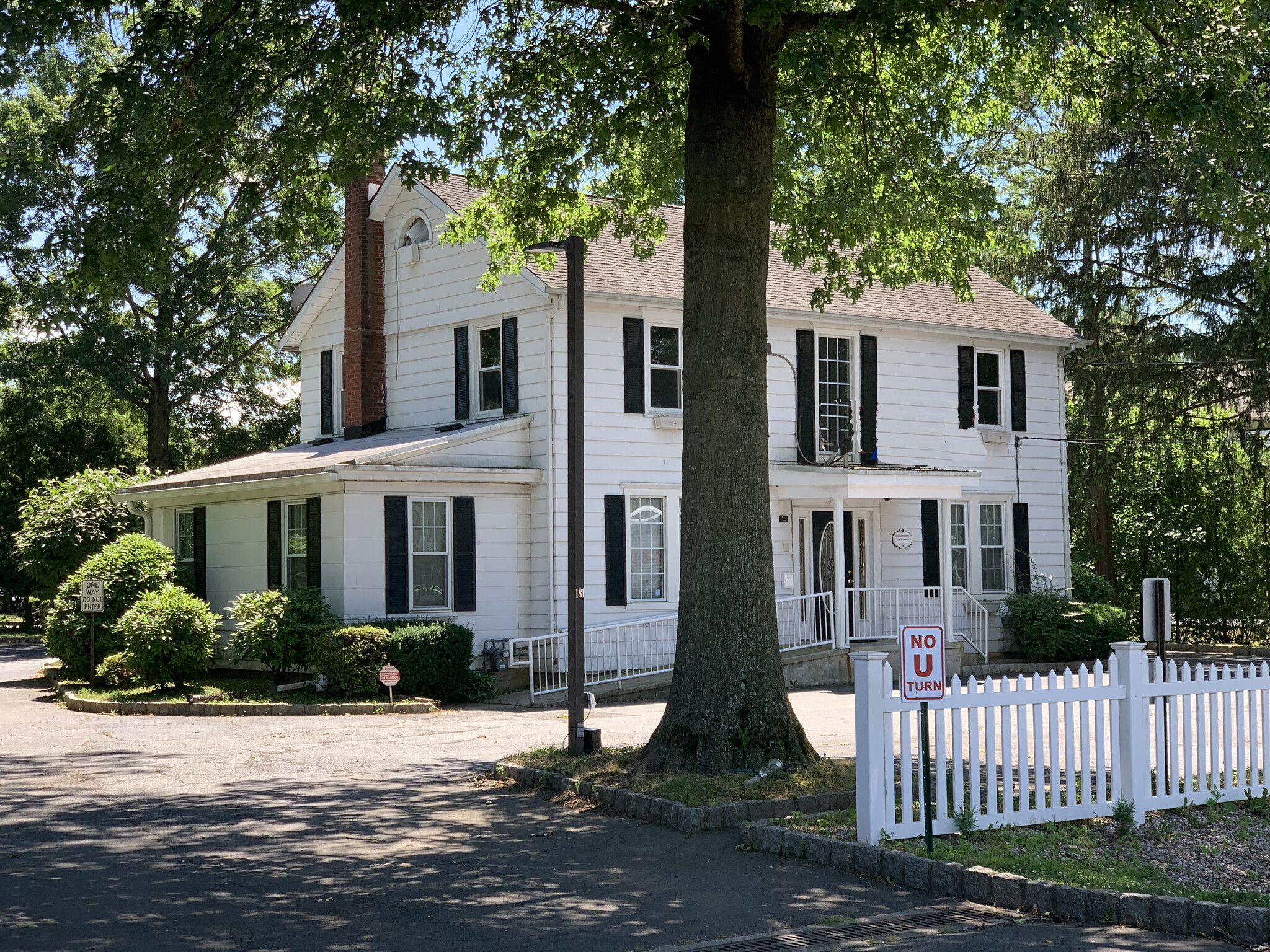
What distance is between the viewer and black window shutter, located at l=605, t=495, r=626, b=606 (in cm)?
2145

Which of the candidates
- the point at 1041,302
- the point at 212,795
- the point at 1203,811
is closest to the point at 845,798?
the point at 1203,811

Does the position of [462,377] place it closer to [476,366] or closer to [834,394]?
[476,366]

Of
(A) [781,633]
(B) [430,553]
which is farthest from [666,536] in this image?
(B) [430,553]

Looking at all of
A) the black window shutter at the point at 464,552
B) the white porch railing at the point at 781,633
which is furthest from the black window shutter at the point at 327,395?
the white porch railing at the point at 781,633

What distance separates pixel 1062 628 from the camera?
79.7 ft

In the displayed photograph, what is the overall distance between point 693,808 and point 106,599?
15.1 metres

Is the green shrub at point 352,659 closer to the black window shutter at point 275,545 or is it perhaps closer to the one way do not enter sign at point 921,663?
the black window shutter at point 275,545

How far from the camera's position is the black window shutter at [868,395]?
24.1 metres

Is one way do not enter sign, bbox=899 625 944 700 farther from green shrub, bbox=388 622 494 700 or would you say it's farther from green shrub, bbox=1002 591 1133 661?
green shrub, bbox=1002 591 1133 661

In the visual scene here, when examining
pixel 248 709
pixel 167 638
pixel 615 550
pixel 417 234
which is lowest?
pixel 248 709

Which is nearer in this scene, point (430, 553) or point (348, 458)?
point (348, 458)

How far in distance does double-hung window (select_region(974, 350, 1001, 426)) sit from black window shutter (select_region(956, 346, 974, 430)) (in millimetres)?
253

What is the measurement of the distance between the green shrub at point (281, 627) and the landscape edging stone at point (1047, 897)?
12.3 meters

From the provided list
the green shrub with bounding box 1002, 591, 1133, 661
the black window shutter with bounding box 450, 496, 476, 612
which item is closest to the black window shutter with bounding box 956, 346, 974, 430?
the green shrub with bounding box 1002, 591, 1133, 661
